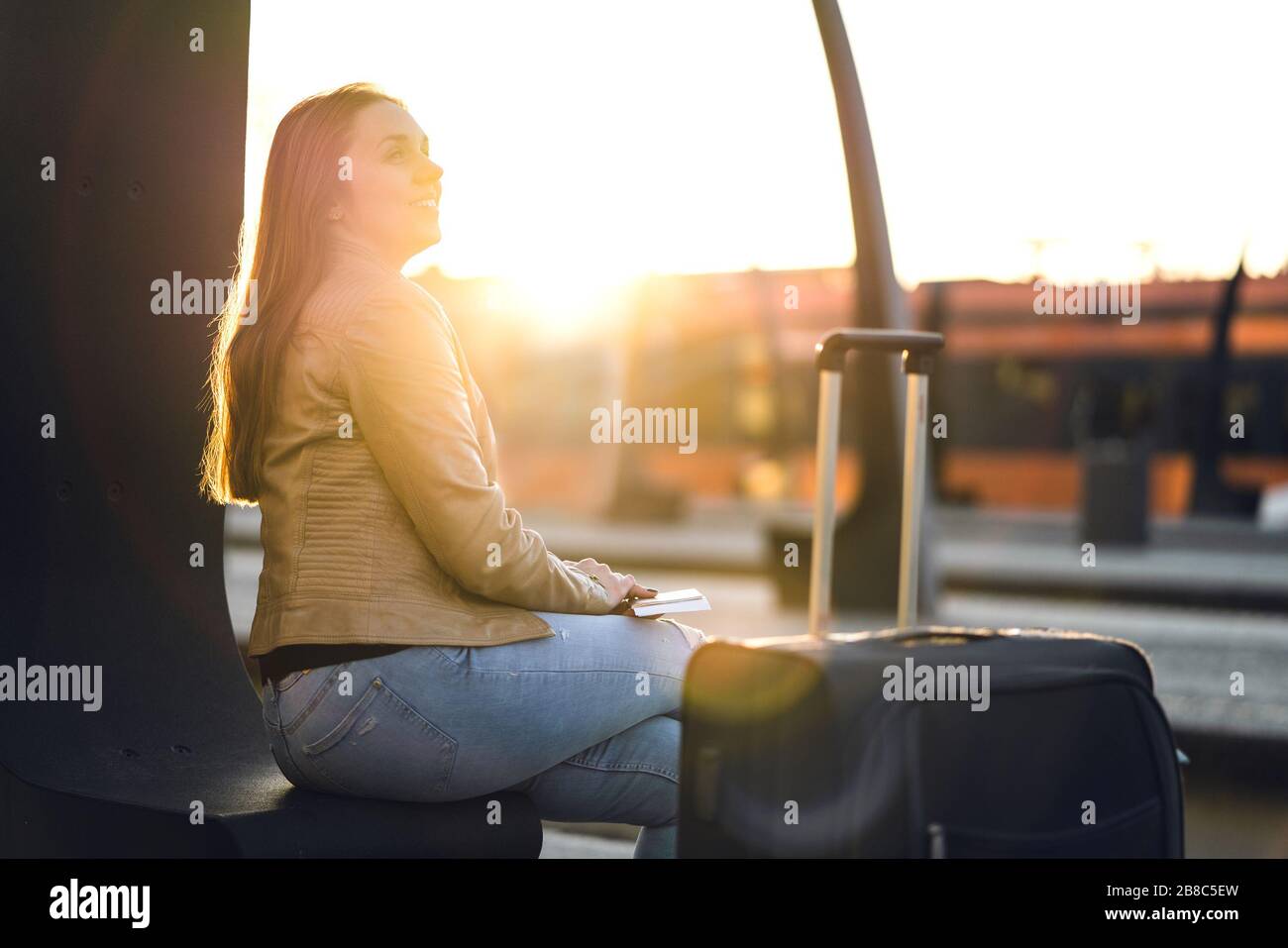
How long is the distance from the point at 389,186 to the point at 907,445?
1102mm

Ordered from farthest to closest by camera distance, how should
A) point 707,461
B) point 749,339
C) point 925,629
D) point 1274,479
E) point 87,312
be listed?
point 707,461
point 749,339
point 1274,479
point 87,312
point 925,629

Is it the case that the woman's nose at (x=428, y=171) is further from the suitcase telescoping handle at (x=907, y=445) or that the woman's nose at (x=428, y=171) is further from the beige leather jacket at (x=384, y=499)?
the suitcase telescoping handle at (x=907, y=445)

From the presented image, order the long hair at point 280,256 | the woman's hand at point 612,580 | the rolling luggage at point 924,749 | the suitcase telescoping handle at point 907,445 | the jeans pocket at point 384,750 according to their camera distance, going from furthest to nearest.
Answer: the suitcase telescoping handle at point 907,445 < the woman's hand at point 612,580 < the long hair at point 280,256 < the jeans pocket at point 384,750 < the rolling luggage at point 924,749

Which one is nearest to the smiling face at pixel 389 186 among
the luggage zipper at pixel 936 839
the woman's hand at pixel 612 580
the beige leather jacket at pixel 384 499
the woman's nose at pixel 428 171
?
the woman's nose at pixel 428 171

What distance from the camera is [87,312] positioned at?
2.85 meters

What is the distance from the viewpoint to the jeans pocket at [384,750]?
220cm

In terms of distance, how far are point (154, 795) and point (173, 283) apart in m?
1.05

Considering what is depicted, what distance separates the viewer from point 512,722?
2246 millimetres

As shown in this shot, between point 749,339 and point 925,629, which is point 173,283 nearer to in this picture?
point 925,629

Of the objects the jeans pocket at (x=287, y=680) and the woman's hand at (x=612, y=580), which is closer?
the jeans pocket at (x=287, y=680)

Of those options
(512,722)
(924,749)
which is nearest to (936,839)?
(924,749)

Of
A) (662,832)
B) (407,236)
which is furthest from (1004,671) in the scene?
(407,236)

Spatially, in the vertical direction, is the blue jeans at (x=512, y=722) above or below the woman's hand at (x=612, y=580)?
below

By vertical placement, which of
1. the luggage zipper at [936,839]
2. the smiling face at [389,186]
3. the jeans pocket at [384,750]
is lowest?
the luggage zipper at [936,839]
